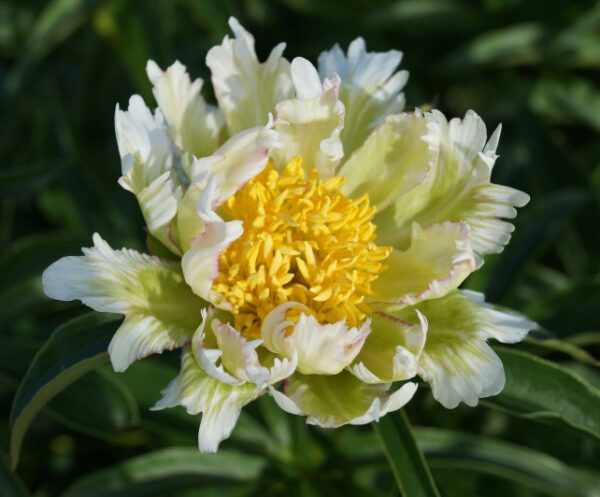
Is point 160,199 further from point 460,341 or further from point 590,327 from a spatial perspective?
point 590,327

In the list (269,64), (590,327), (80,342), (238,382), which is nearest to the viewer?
(238,382)

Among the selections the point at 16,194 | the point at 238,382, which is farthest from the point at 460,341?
the point at 16,194

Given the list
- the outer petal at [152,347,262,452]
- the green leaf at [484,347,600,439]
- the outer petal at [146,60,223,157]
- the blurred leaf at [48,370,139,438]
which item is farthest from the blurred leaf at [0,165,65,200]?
the green leaf at [484,347,600,439]

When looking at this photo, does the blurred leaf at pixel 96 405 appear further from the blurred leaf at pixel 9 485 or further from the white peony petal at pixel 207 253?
the white peony petal at pixel 207 253

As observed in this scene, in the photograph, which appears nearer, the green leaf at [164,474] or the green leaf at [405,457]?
Answer: the green leaf at [405,457]

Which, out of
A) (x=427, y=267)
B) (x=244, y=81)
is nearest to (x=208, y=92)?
(x=244, y=81)

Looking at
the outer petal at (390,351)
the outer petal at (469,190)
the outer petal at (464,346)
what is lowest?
the outer petal at (464,346)

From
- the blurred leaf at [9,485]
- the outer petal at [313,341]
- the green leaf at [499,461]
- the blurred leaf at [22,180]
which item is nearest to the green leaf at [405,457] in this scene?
the outer petal at [313,341]

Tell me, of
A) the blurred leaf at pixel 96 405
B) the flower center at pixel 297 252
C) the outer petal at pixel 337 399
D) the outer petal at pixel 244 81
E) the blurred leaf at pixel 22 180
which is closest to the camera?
the outer petal at pixel 337 399
